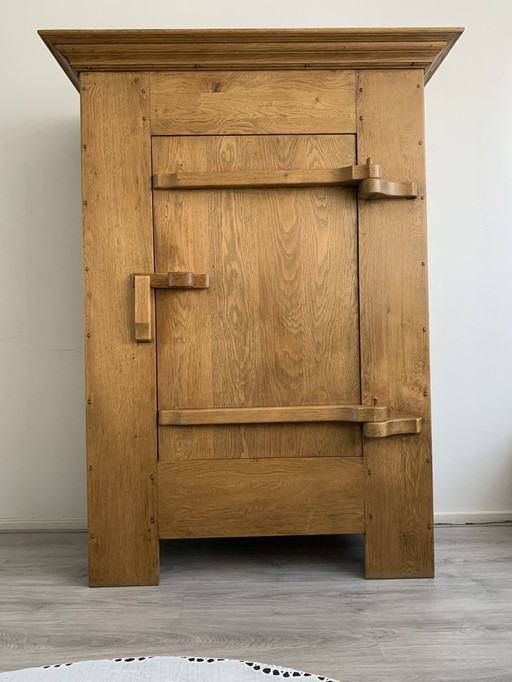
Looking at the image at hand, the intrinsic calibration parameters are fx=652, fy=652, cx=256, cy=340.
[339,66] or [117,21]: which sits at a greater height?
[117,21]

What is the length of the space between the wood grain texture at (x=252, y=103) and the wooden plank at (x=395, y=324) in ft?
0.29

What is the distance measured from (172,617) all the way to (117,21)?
97.3 inches

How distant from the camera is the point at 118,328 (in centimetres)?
224

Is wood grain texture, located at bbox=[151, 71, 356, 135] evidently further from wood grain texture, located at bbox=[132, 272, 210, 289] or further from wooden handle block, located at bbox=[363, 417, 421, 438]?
wooden handle block, located at bbox=[363, 417, 421, 438]

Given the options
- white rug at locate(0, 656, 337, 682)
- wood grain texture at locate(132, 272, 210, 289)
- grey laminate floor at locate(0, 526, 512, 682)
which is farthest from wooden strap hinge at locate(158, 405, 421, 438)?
white rug at locate(0, 656, 337, 682)

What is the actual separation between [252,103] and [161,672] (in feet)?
5.90

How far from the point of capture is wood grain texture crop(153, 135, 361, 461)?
2.25 meters

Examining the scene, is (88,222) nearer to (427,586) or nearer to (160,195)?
(160,195)

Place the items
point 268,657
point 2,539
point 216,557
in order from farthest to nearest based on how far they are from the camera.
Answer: point 2,539
point 216,557
point 268,657

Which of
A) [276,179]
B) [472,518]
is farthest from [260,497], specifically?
[472,518]

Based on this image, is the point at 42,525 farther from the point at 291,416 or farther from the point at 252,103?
the point at 252,103

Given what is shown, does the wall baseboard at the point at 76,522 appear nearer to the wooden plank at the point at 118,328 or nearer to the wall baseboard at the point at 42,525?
the wall baseboard at the point at 42,525

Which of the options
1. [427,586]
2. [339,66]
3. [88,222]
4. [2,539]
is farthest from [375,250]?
[2,539]

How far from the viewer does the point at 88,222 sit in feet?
7.36
